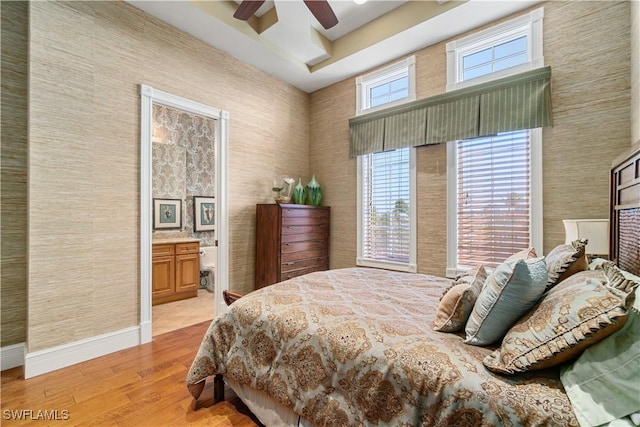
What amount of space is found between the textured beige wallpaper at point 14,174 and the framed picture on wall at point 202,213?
2774 millimetres

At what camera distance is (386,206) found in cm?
384

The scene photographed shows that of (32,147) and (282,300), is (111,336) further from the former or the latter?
(282,300)

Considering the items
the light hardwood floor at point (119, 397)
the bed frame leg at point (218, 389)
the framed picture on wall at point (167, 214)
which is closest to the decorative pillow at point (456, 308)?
the light hardwood floor at point (119, 397)

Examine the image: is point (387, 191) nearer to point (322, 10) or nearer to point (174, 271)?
point (322, 10)

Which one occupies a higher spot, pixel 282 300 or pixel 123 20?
pixel 123 20

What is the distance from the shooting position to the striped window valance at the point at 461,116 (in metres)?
2.67

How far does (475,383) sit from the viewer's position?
100cm

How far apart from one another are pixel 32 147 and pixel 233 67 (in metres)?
2.30

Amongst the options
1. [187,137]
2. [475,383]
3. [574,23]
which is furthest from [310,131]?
[475,383]

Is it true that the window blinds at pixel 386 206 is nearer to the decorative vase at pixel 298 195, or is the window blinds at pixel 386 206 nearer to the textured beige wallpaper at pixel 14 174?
the decorative vase at pixel 298 195

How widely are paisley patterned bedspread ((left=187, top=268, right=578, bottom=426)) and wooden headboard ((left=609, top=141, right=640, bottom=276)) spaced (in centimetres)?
99

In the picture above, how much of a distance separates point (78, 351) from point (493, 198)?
426 cm

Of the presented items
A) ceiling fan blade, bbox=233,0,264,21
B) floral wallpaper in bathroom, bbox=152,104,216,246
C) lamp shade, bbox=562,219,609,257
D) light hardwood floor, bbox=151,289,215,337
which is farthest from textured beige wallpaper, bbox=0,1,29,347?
lamp shade, bbox=562,219,609,257

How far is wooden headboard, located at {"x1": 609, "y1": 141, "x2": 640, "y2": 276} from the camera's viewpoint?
4.53ft
